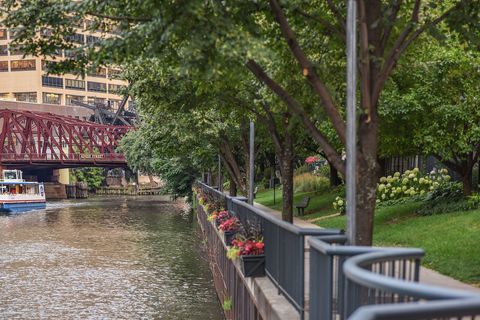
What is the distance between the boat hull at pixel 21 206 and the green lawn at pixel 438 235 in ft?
163

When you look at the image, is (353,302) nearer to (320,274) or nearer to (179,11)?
(320,274)

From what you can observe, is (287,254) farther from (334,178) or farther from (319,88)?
(334,178)

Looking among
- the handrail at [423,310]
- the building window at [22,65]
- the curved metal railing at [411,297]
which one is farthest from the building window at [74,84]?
the handrail at [423,310]

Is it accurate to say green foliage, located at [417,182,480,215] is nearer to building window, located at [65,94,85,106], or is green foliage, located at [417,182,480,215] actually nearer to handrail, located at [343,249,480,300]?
handrail, located at [343,249,480,300]

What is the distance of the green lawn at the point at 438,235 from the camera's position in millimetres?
12578

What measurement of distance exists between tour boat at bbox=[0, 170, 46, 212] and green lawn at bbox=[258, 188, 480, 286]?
50229mm

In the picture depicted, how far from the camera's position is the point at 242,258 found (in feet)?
37.8

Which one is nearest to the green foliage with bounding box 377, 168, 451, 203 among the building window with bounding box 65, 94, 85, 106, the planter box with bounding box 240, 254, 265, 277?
the planter box with bounding box 240, 254, 265, 277

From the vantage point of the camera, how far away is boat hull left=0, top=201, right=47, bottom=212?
211 ft

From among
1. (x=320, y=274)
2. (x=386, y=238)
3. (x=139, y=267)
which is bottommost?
(x=139, y=267)

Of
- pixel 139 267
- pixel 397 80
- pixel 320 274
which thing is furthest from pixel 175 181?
Result: pixel 320 274

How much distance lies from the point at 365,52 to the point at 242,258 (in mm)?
4812

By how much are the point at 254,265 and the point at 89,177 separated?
105 m

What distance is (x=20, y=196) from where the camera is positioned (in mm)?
67688
